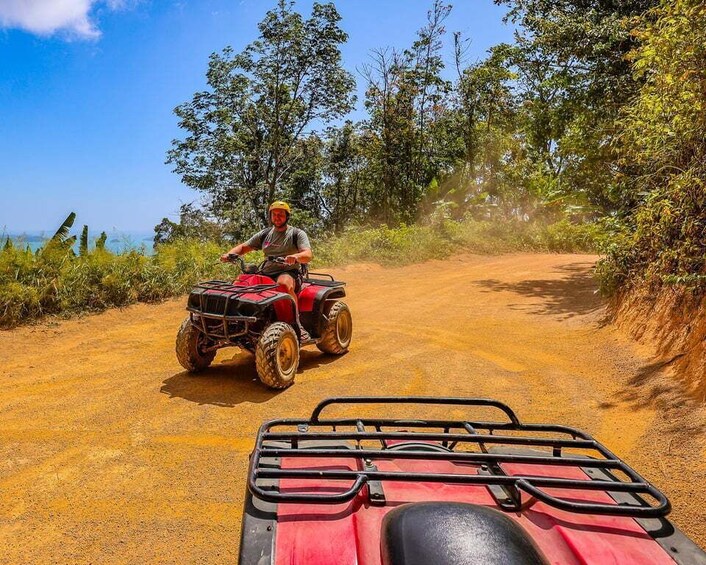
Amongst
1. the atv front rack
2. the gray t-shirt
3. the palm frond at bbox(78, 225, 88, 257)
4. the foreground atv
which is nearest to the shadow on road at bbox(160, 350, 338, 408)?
the gray t-shirt

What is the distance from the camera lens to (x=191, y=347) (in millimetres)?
5551

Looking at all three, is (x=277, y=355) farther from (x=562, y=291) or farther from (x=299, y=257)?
(x=562, y=291)

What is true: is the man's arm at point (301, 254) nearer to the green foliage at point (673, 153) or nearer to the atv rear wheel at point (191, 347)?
the atv rear wheel at point (191, 347)

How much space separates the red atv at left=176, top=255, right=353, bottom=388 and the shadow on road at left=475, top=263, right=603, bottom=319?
467 cm

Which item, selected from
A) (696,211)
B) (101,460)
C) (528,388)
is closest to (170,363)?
(101,460)

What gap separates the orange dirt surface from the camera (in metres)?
3.05

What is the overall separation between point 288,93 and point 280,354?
17.1m

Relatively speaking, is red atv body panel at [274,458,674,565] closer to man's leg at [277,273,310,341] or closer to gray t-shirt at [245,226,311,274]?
man's leg at [277,273,310,341]

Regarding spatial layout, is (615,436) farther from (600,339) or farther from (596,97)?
(596,97)

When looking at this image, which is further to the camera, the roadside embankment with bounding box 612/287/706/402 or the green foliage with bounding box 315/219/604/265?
the green foliage with bounding box 315/219/604/265

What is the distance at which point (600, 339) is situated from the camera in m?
6.94

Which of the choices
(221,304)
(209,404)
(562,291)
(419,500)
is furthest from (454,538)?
(562,291)

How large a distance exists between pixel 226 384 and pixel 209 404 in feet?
1.93

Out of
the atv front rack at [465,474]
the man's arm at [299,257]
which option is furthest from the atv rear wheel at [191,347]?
the atv front rack at [465,474]
